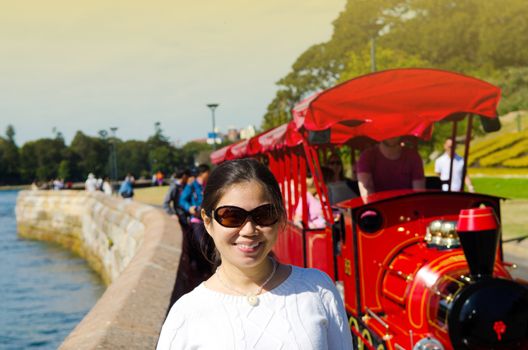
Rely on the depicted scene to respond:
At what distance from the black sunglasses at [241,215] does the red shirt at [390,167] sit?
13.6 ft

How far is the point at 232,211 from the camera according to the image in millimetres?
2400

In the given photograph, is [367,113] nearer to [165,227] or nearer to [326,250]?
[326,250]

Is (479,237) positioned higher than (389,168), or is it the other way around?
(389,168)

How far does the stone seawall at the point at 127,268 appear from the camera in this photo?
4281 millimetres

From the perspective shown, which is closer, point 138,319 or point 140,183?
point 138,319

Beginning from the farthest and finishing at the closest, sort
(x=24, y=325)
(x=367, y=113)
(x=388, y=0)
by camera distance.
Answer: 1. (x=388, y=0)
2. (x=24, y=325)
3. (x=367, y=113)

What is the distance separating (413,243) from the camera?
536cm

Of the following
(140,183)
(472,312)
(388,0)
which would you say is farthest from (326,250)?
(140,183)

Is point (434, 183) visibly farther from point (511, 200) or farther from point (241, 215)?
point (511, 200)

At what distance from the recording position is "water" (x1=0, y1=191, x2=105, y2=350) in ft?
53.1

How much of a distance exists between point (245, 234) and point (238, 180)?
189 mm

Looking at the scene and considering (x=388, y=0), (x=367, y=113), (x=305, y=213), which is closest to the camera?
(x=367, y=113)

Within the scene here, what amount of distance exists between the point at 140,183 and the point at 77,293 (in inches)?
2789

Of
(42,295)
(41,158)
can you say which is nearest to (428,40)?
(42,295)
